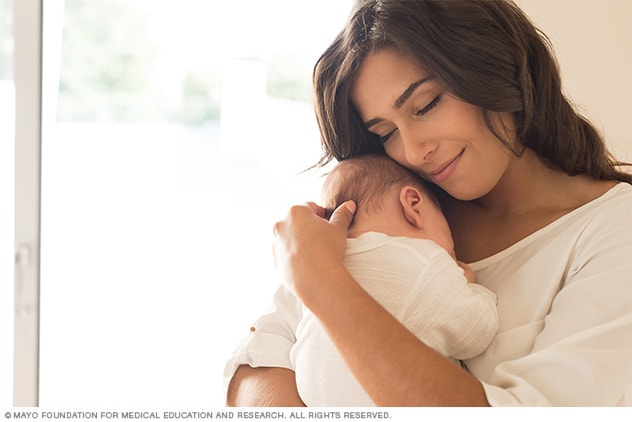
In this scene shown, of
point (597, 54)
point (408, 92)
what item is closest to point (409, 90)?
point (408, 92)

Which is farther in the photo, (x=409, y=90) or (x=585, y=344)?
(x=409, y=90)

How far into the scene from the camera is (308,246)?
102 centimetres

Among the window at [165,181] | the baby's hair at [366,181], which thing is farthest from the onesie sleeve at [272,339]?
the window at [165,181]

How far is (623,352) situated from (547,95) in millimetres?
538

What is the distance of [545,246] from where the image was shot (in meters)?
1.14

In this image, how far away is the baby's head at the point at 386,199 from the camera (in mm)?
1127

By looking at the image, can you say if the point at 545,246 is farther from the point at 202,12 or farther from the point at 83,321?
the point at 83,321

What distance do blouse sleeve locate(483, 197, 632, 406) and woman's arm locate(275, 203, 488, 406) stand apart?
0.22ft

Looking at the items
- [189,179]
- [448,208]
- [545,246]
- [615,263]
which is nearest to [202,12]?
[189,179]

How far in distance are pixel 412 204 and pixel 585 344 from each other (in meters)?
0.39

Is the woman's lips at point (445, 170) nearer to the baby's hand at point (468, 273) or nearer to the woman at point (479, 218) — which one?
the woman at point (479, 218)

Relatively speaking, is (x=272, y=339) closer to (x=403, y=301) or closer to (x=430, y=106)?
(x=403, y=301)

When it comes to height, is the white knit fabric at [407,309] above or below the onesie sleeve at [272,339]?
above

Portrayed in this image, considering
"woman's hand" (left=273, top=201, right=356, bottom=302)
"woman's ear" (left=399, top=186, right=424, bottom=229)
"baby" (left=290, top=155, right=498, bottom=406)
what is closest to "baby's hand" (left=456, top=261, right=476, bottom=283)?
"baby" (left=290, top=155, right=498, bottom=406)
